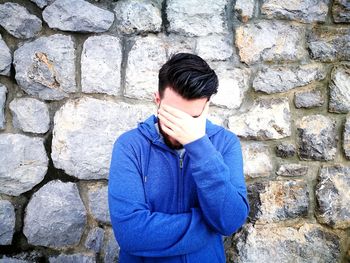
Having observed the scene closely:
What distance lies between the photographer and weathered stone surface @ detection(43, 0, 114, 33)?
193 cm

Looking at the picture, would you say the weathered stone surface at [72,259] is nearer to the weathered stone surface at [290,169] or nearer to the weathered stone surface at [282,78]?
the weathered stone surface at [290,169]

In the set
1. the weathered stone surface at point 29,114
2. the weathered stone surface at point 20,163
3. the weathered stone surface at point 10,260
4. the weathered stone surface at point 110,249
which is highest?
the weathered stone surface at point 29,114

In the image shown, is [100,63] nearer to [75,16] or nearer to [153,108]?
[75,16]

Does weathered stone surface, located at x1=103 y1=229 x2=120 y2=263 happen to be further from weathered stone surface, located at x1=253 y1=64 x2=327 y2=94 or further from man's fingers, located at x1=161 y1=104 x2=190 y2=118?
weathered stone surface, located at x1=253 y1=64 x2=327 y2=94

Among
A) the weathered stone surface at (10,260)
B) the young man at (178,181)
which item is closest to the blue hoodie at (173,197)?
the young man at (178,181)

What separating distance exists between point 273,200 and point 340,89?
2.77 feet

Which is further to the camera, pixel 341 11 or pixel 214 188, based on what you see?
pixel 341 11

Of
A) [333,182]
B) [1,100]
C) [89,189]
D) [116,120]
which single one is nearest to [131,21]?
[116,120]

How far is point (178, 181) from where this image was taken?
1.50 meters

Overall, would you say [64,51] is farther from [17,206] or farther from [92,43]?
[17,206]

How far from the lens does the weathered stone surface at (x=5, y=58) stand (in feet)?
6.27

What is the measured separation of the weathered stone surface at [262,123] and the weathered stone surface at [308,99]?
14cm

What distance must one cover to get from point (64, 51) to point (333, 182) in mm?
1904

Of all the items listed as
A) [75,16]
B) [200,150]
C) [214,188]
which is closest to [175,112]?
[200,150]
